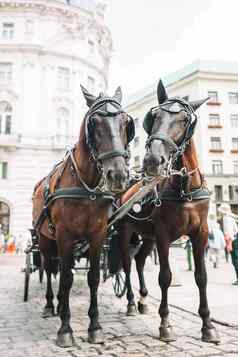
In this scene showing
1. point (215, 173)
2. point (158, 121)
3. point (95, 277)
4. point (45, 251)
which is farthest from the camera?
point (215, 173)

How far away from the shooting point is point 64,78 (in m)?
29.6

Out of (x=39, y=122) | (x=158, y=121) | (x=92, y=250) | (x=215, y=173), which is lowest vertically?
(x=92, y=250)

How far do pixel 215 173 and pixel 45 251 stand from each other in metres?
33.2

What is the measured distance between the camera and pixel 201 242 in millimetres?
4047

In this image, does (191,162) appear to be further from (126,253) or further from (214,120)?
(214,120)

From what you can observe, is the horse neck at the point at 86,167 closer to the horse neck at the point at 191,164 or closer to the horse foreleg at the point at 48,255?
→ the horse neck at the point at 191,164

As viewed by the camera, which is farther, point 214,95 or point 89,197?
point 214,95

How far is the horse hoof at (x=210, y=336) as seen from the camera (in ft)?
12.4

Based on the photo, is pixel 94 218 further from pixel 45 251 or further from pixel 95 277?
pixel 45 251

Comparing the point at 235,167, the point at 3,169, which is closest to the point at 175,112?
the point at 3,169

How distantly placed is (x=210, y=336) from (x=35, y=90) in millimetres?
27171

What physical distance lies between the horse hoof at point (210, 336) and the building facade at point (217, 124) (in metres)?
31.9

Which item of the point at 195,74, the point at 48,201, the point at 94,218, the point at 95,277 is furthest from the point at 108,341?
the point at 195,74

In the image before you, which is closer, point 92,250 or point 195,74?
point 92,250
